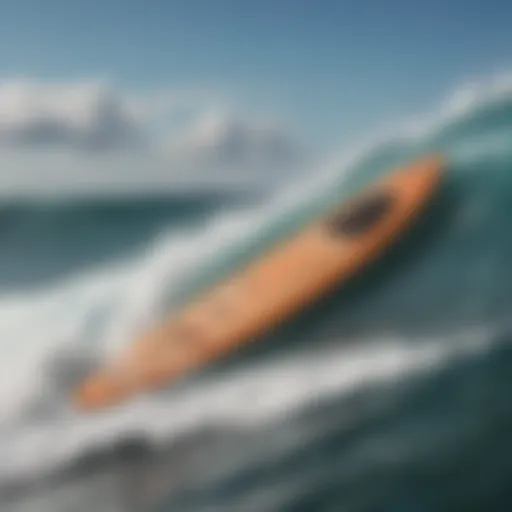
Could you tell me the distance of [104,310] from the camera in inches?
49.9

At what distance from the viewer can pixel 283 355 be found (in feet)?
4.33

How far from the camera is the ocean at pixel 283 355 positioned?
4.11 feet

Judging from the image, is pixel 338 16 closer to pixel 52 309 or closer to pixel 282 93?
pixel 282 93

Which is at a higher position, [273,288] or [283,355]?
[273,288]

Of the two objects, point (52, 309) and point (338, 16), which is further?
point (338, 16)

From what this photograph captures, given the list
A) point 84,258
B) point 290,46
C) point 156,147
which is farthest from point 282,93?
point 84,258

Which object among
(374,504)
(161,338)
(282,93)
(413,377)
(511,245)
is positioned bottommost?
(374,504)

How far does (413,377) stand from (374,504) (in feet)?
0.79

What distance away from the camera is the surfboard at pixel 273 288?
49.5 inches

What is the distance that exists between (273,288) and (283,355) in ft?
0.41

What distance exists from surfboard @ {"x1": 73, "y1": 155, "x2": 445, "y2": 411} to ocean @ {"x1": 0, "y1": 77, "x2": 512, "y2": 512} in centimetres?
2

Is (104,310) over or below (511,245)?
over

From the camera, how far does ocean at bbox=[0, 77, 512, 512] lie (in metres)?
1.25

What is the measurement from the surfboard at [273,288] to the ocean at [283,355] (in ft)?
0.08
